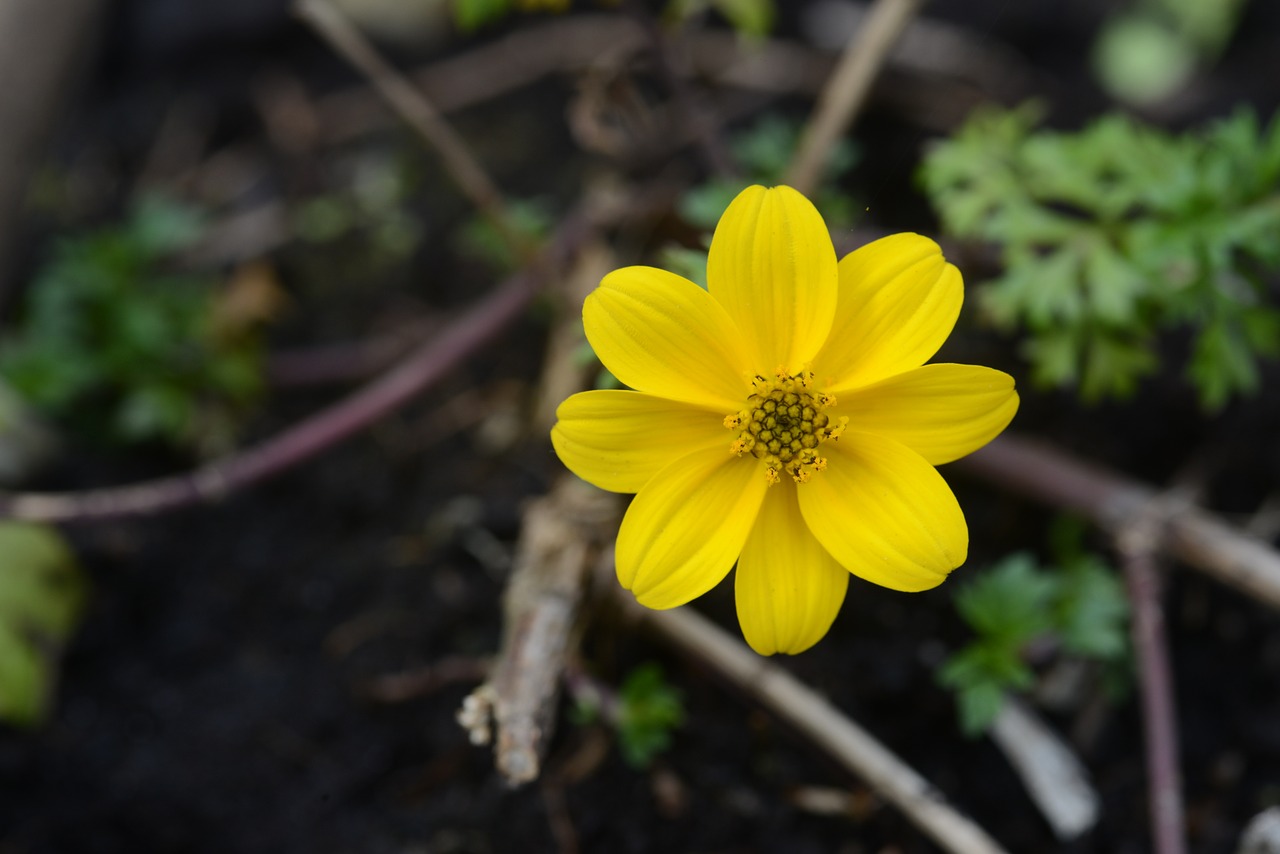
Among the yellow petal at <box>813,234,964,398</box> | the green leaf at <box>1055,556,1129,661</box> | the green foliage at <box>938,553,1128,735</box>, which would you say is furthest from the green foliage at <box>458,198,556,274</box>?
the green leaf at <box>1055,556,1129,661</box>

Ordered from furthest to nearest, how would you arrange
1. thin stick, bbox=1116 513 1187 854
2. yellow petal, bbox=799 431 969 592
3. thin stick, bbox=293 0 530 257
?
thin stick, bbox=293 0 530 257 → thin stick, bbox=1116 513 1187 854 → yellow petal, bbox=799 431 969 592

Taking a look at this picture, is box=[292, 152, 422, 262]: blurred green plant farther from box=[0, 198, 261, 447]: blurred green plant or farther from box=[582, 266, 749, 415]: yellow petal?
box=[582, 266, 749, 415]: yellow petal

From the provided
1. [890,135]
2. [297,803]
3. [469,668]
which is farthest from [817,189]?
[297,803]

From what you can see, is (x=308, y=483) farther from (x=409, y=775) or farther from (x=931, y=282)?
(x=931, y=282)

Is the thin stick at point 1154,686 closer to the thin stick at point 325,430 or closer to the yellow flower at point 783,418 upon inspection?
the yellow flower at point 783,418

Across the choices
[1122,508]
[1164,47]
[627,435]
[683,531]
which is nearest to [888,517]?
[683,531]

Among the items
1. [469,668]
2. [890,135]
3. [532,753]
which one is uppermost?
[890,135]

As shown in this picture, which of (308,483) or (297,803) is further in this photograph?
(308,483)
